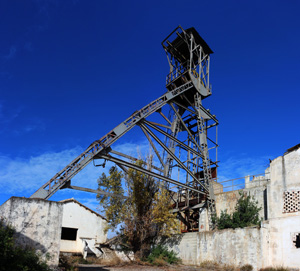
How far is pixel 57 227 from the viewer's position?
10.6 meters

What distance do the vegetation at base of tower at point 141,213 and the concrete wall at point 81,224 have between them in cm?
747

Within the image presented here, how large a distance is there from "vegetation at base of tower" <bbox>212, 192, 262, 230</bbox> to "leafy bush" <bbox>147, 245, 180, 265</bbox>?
343 cm

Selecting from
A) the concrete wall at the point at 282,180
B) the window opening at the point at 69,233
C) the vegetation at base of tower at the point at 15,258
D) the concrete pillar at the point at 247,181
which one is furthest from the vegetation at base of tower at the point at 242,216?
the window opening at the point at 69,233

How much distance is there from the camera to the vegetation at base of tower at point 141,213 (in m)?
18.8

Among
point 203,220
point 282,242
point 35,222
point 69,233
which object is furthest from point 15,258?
point 69,233

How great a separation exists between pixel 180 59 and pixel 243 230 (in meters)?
14.8

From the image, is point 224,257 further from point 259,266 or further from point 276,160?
point 276,160

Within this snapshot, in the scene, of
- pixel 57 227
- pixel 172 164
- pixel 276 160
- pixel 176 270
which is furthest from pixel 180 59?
pixel 57 227

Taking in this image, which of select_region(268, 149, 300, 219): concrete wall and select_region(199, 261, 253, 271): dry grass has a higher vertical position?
select_region(268, 149, 300, 219): concrete wall

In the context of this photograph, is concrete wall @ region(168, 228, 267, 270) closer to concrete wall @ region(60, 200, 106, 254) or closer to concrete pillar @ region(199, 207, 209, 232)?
concrete pillar @ region(199, 207, 209, 232)

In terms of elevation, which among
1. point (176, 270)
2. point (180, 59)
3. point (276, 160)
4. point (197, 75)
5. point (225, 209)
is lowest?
point (176, 270)

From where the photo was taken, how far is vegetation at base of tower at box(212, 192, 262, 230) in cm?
1716

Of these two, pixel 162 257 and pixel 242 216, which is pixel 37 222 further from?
pixel 242 216

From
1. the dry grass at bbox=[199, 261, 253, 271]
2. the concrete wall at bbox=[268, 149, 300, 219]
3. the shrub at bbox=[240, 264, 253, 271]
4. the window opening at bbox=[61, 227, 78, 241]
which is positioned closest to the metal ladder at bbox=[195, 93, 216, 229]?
the dry grass at bbox=[199, 261, 253, 271]
